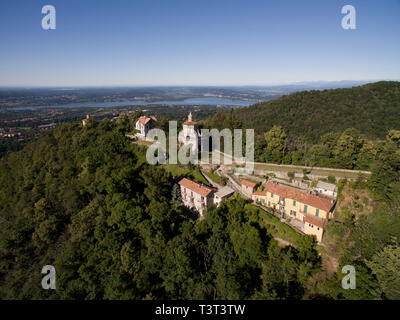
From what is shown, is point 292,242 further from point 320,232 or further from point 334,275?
point 334,275

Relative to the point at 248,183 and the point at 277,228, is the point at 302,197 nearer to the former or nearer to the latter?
the point at 277,228

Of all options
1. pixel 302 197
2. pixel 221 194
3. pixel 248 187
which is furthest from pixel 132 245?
pixel 302 197

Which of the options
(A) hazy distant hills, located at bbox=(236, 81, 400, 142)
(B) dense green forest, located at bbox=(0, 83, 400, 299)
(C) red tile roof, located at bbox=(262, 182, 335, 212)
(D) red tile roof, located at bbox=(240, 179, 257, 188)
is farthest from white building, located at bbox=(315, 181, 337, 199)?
(A) hazy distant hills, located at bbox=(236, 81, 400, 142)

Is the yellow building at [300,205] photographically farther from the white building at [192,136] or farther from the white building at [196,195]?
the white building at [192,136]

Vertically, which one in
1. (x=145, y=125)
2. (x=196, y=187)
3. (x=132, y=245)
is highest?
(x=145, y=125)

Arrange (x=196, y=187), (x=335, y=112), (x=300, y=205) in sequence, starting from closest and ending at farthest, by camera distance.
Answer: (x=300, y=205) < (x=196, y=187) < (x=335, y=112)

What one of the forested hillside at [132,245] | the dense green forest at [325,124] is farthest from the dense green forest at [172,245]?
the dense green forest at [325,124]
